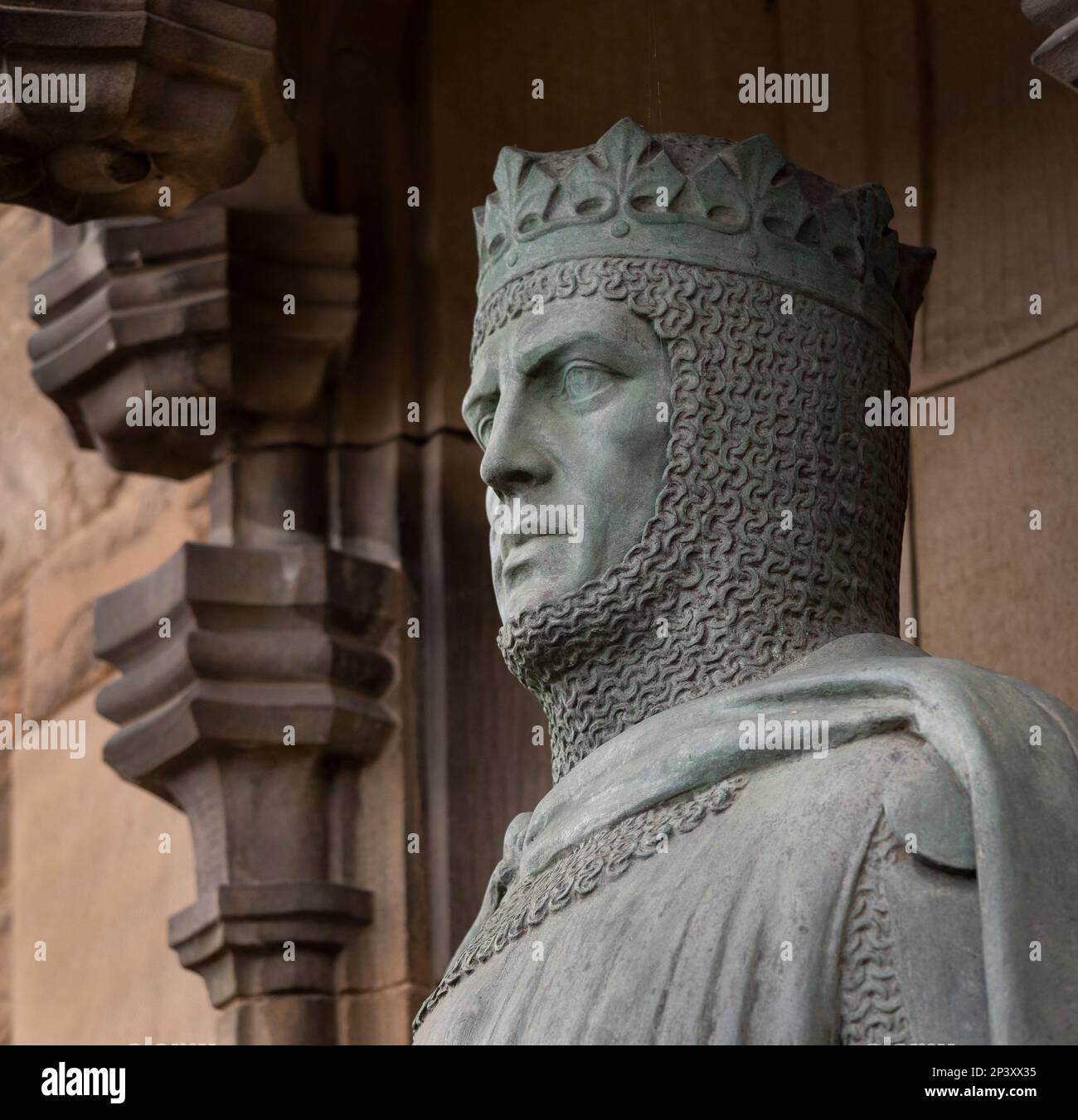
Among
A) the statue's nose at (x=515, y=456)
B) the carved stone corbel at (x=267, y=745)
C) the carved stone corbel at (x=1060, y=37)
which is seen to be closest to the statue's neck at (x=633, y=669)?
the statue's nose at (x=515, y=456)

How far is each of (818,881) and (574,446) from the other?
25.5 inches

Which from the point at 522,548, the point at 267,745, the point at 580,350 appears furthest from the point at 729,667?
the point at 267,745

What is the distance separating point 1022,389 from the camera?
410 cm

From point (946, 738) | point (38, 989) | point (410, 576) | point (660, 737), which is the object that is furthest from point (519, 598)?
point (38, 989)

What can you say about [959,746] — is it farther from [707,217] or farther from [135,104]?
[135,104]

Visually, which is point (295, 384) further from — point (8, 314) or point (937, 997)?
point (937, 997)

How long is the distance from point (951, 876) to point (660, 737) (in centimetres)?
39

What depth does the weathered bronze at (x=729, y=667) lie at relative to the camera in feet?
8.87

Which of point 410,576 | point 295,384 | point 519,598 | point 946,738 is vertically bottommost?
point 946,738

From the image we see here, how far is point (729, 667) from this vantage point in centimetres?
312

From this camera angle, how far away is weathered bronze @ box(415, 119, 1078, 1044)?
8.87 feet

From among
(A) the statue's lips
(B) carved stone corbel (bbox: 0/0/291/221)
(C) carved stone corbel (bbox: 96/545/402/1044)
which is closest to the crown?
(A) the statue's lips

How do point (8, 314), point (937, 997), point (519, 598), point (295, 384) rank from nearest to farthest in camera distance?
1. point (937, 997)
2. point (519, 598)
3. point (295, 384)
4. point (8, 314)

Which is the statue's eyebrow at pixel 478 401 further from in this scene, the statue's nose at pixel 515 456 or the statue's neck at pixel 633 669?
the statue's neck at pixel 633 669
